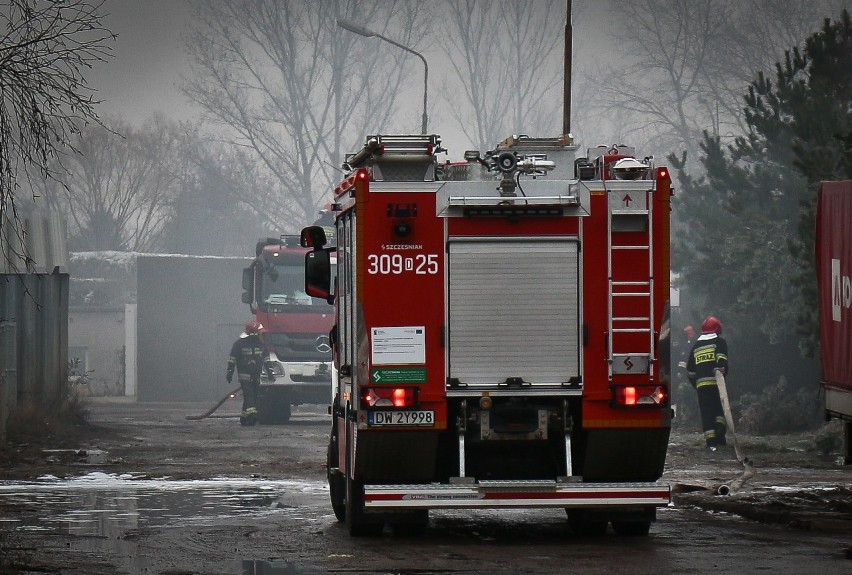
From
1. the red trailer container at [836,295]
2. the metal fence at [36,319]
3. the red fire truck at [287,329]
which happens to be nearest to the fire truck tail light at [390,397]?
the red trailer container at [836,295]

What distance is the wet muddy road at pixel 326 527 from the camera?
9.96 metres

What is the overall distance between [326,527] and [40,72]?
169 inches

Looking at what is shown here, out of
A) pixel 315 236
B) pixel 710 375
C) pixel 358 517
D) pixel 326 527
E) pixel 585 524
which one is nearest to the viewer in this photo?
pixel 358 517

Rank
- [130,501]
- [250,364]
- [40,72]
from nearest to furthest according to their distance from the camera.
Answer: [40,72]
[130,501]
[250,364]

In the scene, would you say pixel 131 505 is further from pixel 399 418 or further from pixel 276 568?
pixel 276 568

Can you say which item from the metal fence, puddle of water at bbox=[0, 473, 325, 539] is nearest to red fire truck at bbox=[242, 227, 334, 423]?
the metal fence

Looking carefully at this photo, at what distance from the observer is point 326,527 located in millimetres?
12469

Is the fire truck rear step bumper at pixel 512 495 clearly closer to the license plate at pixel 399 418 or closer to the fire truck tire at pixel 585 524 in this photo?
the license plate at pixel 399 418

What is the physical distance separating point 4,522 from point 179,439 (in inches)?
520

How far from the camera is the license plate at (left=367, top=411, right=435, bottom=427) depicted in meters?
10.9

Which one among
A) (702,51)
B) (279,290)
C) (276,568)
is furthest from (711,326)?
(702,51)

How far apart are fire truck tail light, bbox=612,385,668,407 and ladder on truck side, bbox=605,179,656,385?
86 mm

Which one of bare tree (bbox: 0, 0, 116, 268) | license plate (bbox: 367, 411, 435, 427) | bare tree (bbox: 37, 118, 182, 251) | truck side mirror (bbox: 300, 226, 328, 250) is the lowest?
license plate (bbox: 367, 411, 435, 427)

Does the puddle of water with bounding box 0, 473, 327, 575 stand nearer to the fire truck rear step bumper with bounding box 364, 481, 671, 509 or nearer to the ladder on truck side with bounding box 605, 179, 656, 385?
the fire truck rear step bumper with bounding box 364, 481, 671, 509
